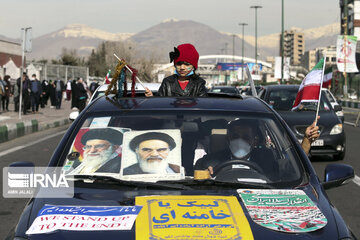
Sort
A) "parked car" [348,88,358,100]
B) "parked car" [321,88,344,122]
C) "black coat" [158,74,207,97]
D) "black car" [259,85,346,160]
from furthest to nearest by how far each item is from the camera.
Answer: "parked car" [348,88,358,100] → "parked car" [321,88,344,122] → "black car" [259,85,346,160] → "black coat" [158,74,207,97]

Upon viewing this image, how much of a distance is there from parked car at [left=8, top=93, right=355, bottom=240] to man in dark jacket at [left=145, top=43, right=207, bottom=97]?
1.78 m

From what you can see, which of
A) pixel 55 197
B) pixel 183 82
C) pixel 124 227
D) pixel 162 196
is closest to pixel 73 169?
→ pixel 55 197

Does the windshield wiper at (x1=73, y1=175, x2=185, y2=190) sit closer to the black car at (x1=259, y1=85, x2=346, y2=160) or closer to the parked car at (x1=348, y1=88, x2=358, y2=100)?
the black car at (x1=259, y1=85, x2=346, y2=160)

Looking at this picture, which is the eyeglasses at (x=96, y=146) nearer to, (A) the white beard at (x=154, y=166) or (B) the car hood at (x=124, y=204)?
(A) the white beard at (x=154, y=166)

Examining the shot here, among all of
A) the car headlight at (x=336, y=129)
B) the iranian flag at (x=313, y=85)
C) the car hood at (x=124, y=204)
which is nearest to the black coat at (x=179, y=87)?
the iranian flag at (x=313, y=85)

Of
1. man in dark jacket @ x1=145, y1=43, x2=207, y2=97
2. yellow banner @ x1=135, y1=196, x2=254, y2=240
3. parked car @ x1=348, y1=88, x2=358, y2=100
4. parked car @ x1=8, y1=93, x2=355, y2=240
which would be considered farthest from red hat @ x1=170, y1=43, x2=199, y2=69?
parked car @ x1=348, y1=88, x2=358, y2=100

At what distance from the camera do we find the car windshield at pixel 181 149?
164 inches

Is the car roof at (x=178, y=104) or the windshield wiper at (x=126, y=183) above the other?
the car roof at (x=178, y=104)

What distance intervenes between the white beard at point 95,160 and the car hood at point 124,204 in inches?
14.4

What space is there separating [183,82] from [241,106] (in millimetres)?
2341

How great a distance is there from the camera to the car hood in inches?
125

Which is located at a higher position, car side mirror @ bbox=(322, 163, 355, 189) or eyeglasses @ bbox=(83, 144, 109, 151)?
eyeglasses @ bbox=(83, 144, 109, 151)

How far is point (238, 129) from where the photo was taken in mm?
4719

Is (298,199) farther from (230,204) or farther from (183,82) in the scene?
(183,82)
